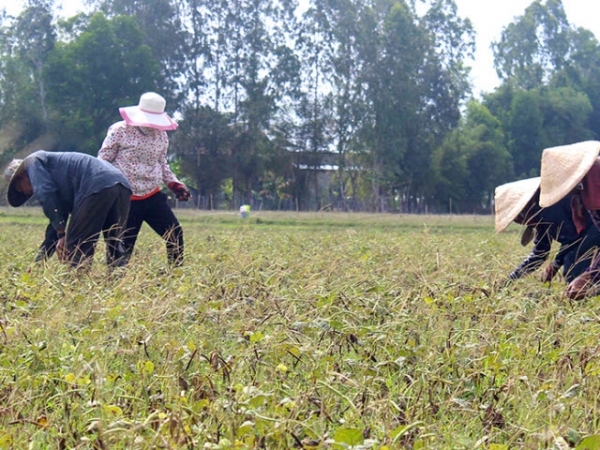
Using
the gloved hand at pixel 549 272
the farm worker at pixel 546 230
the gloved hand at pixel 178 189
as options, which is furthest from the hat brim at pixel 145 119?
the gloved hand at pixel 549 272

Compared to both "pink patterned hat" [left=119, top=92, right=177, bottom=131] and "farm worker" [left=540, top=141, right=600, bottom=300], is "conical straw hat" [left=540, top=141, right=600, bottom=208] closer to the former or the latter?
"farm worker" [left=540, top=141, right=600, bottom=300]

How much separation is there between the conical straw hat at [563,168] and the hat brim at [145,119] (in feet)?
10.2

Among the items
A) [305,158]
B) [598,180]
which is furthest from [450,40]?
[598,180]

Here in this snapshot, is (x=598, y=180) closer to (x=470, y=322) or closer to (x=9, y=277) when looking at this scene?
(x=470, y=322)

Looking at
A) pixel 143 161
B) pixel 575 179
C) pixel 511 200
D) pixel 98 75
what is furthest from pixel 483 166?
pixel 575 179

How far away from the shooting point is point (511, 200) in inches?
235

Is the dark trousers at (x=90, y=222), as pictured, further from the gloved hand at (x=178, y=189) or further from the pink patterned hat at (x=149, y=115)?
the gloved hand at (x=178, y=189)

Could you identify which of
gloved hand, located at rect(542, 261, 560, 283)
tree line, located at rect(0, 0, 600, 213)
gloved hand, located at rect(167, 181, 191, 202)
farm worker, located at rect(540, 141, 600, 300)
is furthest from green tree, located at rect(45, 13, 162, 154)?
farm worker, located at rect(540, 141, 600, 300)

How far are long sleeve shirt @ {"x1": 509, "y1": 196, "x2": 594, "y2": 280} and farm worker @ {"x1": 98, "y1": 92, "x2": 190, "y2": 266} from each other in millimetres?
2516

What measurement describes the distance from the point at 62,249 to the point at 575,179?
11.0ft

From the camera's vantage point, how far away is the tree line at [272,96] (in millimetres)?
43781

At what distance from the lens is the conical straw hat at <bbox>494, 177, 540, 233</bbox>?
577 centimetres

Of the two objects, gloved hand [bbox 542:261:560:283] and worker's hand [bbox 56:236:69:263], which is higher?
worker's hand [bbox 56:236:69:263]

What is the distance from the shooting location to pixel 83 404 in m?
2.96
